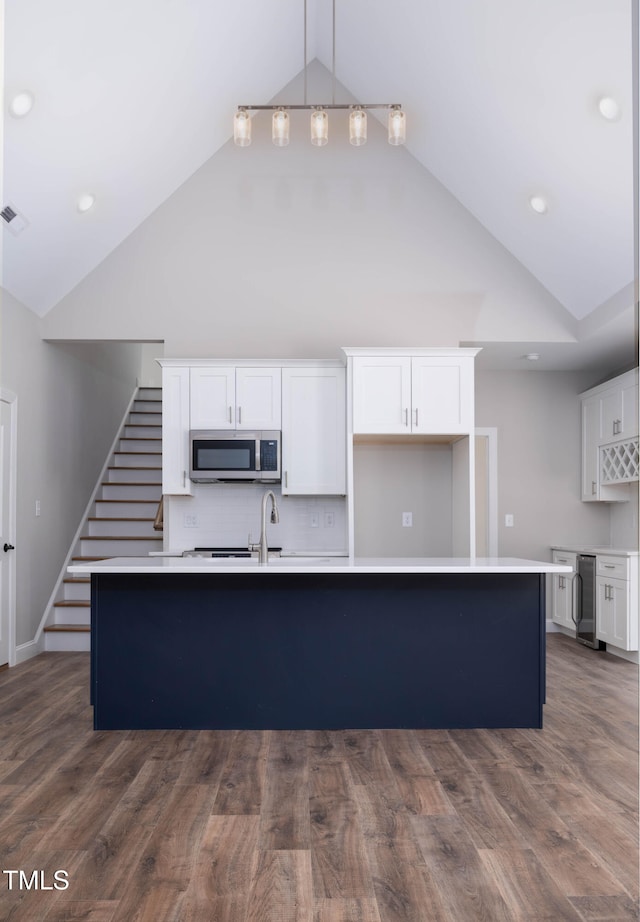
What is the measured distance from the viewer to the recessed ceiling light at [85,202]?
5.04 m

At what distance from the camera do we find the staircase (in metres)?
6.06

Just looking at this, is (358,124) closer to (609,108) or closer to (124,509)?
(609,108)

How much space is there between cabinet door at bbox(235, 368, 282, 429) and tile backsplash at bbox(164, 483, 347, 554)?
0.56 meters

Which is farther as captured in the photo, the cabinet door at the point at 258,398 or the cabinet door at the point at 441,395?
the cabinet door at the point at 258,398

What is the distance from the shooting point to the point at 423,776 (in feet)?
10.2

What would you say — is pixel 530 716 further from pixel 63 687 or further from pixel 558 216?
pixel 558 216

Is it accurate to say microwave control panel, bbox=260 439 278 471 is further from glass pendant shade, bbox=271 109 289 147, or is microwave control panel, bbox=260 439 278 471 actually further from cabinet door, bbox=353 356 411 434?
glass pendant shade, bbox=271 109 289 147

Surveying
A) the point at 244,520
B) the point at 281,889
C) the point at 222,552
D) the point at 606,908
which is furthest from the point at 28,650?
the point at 606,908

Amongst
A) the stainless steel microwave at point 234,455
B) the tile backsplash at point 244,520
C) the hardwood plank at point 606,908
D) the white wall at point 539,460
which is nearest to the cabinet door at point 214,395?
the stainless steel microwave at point 234,455

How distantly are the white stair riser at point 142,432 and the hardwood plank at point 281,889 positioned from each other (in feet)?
20.9

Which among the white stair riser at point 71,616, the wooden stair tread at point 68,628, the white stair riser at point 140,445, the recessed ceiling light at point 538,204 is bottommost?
the wooden stair tread at point 68,628

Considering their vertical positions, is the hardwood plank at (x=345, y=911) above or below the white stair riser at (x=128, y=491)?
below

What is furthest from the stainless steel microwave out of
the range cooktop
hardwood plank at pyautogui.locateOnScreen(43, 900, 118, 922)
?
hardwood plank at pyautogui.locateOnScreen(43, 900, 118, 922)

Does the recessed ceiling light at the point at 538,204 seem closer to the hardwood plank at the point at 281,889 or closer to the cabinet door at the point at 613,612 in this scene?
the cabinet door at the point at 613,612
